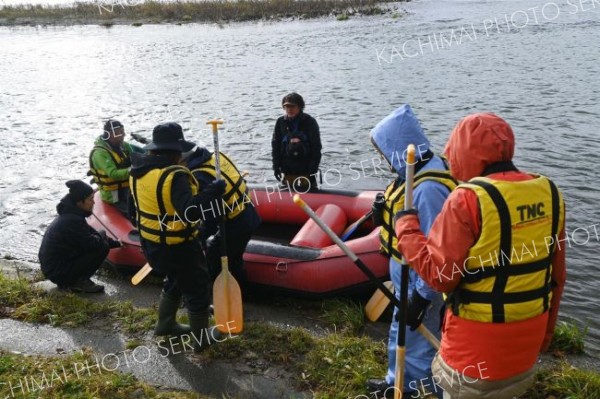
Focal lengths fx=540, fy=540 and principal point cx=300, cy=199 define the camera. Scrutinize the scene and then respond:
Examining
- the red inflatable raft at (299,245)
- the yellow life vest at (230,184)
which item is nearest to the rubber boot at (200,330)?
the yellow life vest at (230,184)

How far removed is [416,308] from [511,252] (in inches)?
Answer: 33.9

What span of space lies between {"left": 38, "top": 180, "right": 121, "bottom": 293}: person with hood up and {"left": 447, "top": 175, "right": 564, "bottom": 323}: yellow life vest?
426 cm

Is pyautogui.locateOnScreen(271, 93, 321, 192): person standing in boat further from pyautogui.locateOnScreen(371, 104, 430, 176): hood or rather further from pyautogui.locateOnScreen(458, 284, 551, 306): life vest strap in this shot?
pyautogui.locateOnScreen(458, 284, 551, 306): life vest strap

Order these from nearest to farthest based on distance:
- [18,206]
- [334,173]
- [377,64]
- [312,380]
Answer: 1. [312,380]
2. [18,206]
3. [334,173]
4. [377,64]

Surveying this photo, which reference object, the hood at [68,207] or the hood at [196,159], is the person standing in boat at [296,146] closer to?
the hood at [196,159]

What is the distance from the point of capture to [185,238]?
4047 millimetres

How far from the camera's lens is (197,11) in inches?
1359

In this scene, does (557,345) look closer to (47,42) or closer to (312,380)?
(312,380)

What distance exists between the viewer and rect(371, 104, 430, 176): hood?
9.86 ft

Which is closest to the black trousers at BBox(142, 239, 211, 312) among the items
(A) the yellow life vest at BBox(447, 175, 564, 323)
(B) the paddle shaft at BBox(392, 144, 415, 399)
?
(B) the paddle shaft at BBox(392, 144, 415, 399)

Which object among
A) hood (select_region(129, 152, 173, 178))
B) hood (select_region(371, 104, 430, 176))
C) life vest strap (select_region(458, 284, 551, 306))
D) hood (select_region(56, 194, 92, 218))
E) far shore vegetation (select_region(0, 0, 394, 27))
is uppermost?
far shore vegetation (select_region(0, 0, 394, 27))

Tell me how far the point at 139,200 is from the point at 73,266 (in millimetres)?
2089

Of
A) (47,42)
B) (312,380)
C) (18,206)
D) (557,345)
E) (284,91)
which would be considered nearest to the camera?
(312,380)

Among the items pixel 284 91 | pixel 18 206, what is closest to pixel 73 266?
pixel 18 206
